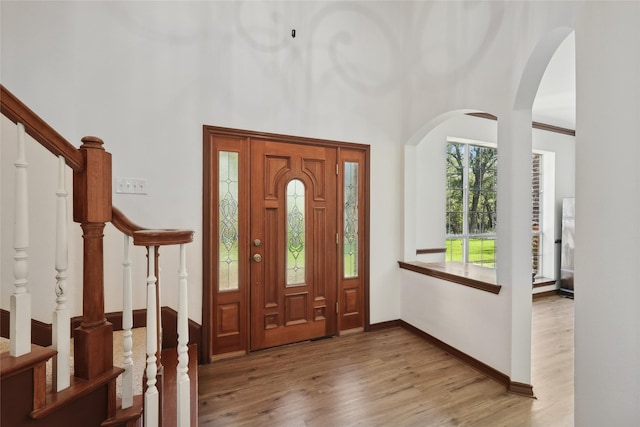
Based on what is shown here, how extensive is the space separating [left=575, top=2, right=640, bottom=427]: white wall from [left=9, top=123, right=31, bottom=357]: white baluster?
226 centimetres

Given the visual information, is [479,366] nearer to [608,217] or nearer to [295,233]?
[608,217]

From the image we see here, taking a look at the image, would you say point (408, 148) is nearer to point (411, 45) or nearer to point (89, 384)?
point (411, 45)

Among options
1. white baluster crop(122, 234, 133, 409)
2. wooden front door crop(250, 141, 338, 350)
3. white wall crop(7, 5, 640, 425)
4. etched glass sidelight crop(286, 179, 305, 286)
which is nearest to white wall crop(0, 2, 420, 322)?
white wall crop(7, 5, 640, 425)

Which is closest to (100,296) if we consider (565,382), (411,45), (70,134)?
(70,134)

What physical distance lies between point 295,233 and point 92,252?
206 centimetres

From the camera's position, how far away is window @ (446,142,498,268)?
15.1 ft

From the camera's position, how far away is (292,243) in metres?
3.16

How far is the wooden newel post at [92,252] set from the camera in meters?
1.17

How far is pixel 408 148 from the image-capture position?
142 inches

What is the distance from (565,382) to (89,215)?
3331 millimetres

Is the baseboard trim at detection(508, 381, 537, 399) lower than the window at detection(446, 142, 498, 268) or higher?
lower

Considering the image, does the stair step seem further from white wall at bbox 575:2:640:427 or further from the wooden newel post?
white wall at bbox 575:2:640:427

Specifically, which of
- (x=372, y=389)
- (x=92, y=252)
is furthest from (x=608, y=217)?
(x=92, y=252)

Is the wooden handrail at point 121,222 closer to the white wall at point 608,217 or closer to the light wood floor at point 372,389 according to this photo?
the light wood floor at point 372,389
